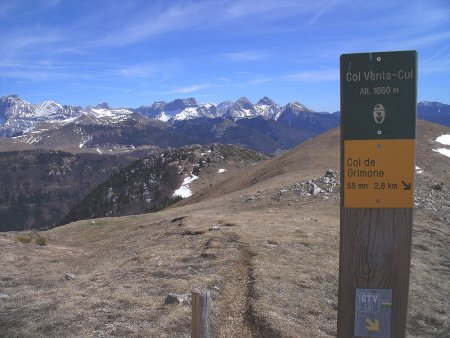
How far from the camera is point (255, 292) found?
41.1 feet

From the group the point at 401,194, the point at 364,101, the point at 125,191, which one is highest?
the point at 364,101

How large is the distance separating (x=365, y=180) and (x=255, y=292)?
27.7 feet

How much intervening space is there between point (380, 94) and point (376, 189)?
1073mm

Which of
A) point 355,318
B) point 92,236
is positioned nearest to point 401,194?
point 355,318

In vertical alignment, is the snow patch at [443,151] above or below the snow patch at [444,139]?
below

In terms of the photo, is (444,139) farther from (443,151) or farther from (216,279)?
(216,279)

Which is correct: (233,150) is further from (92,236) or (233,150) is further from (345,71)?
(345,71)

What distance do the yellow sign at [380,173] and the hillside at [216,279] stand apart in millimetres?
6323

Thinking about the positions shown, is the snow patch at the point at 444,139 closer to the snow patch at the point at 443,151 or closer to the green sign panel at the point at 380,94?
the snow patch at the point at 443,151

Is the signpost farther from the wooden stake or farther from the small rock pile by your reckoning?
the small rock pile

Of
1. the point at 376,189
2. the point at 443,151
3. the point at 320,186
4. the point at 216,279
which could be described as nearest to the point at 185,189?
the point at 443,151

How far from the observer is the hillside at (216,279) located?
10.7 metres

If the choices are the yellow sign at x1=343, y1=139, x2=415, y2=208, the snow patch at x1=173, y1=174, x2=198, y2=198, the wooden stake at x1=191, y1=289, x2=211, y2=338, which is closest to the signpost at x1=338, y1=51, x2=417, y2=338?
the yellow sign at x1=343, y1=139, x2=415, y2=208

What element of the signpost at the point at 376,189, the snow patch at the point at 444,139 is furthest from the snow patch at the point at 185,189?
the signpost at the point at 376,189
